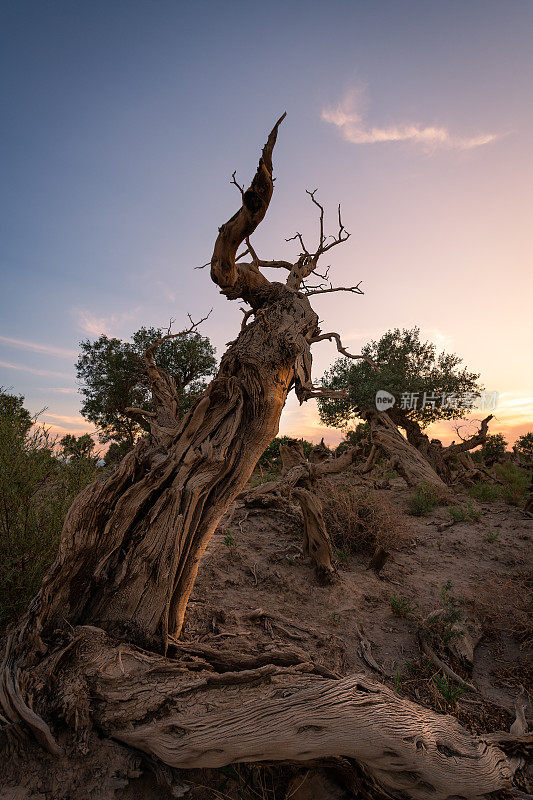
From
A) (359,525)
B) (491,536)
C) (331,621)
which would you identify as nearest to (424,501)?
(491,536)

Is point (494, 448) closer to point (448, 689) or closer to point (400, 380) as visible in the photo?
point (400, 380)

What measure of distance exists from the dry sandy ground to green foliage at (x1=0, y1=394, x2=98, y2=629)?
72.4 inches

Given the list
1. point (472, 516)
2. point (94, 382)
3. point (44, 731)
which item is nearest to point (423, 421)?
point (472, 516)

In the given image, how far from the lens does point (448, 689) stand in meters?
3.85

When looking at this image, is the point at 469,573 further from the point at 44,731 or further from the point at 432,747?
the point at 44,731

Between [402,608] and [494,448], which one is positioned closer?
[402,608]

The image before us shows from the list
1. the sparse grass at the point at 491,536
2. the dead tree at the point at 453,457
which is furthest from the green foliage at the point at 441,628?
the dead tree at the point at 453,457

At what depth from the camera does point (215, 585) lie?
561cm

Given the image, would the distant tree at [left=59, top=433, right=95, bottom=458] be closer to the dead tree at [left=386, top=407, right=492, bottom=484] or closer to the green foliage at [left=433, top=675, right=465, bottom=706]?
the green foliage at [left=433, top=675, right=465, bottom=706]

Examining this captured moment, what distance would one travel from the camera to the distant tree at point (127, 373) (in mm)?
16375

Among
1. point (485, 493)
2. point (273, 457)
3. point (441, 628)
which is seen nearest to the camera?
point (441, 628)

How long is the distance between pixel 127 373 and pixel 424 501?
13779mm

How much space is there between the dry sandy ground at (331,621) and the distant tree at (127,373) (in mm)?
9450

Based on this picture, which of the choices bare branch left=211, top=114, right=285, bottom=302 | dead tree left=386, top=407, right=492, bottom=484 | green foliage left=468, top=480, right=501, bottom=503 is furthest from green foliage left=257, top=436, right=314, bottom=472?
bare branch left=211, top=114, right=285, bottom=302
